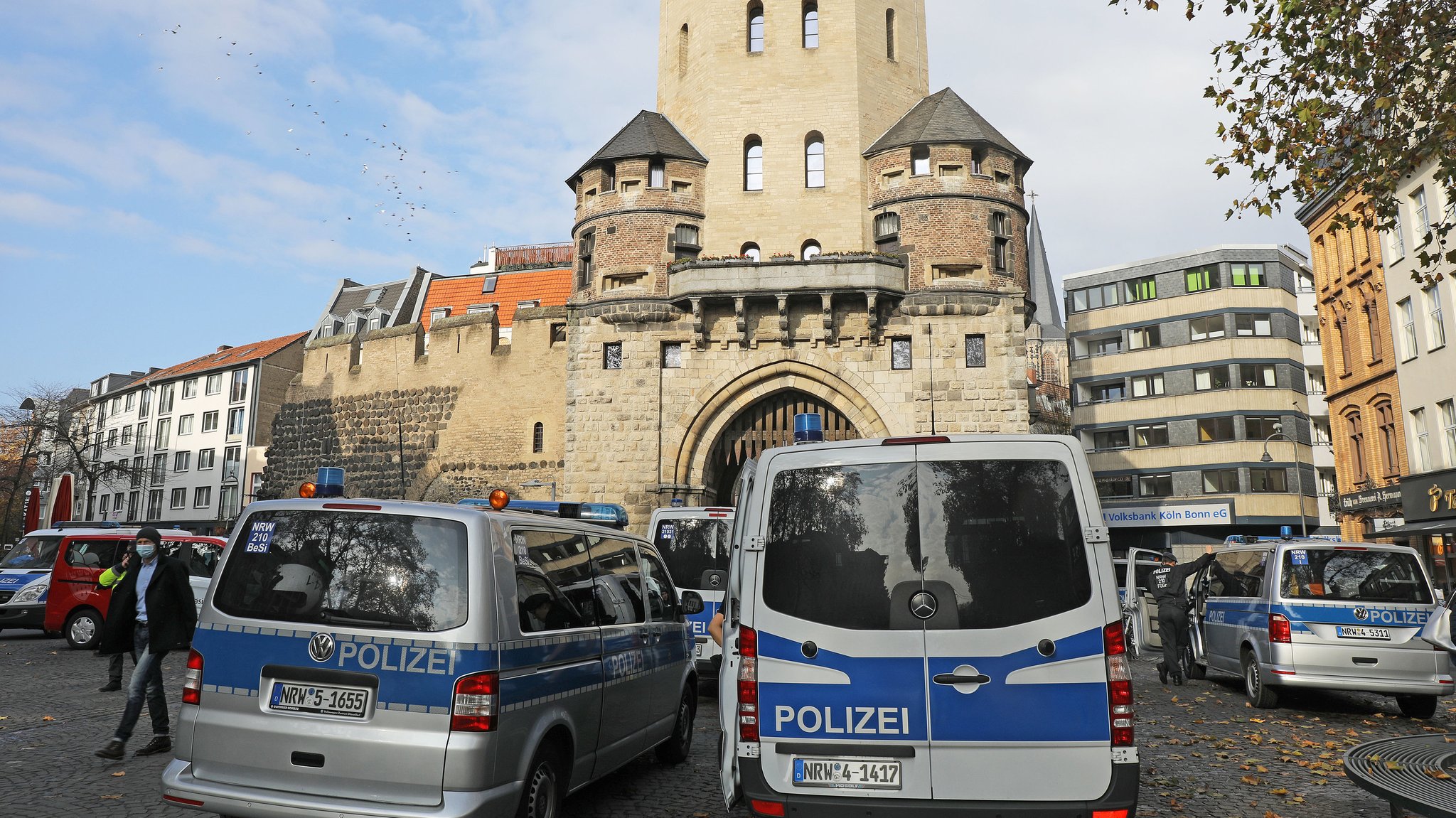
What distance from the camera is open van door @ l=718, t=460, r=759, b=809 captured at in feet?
15.0

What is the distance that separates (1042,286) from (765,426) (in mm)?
62158

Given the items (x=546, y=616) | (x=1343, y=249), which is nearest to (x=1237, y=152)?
(x=546, y=616)

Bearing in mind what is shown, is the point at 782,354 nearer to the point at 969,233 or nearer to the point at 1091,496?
the point at 969,233

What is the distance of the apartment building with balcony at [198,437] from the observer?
51.2 m

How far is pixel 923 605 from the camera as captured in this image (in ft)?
13.8

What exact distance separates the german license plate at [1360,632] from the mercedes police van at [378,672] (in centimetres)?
796

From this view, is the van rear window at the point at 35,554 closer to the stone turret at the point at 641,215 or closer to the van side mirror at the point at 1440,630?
the stone turret at the point at 641,215

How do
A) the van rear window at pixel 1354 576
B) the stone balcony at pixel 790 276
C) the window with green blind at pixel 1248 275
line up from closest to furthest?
1. the van rear window at pixel 1354 576
2. the stone balcony at pixel 790 276
3. the window with green blind at pixel 1248 275

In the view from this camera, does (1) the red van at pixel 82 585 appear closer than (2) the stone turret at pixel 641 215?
Yes

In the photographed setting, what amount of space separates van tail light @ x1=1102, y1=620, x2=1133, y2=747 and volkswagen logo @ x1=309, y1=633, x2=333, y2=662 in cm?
331

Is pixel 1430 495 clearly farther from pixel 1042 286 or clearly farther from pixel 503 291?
pixel 1042 286

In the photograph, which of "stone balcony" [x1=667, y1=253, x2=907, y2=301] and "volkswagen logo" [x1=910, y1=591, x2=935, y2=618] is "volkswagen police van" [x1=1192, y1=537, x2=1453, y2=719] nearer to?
"volkswagen logo" [x1=910, y1=591, x2=935, y2=618]

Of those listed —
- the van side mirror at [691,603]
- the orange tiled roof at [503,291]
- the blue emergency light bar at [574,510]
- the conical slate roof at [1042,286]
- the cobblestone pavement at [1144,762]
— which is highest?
the conical slate roof at [1042,286]

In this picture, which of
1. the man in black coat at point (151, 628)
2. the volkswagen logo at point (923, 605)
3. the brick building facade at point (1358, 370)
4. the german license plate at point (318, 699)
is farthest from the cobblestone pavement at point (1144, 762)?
the brick building facade at point (1358, 370)
